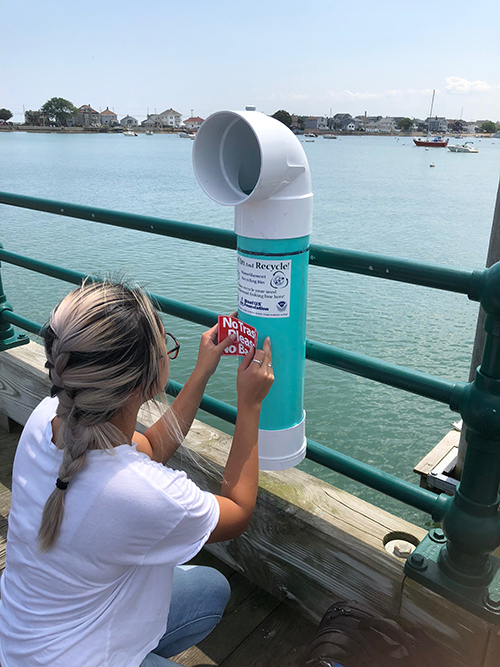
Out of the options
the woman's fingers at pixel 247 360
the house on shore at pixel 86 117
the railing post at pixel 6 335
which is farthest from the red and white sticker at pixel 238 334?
the house on shore at pixel 86 117

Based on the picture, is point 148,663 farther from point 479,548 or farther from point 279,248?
point 279,248

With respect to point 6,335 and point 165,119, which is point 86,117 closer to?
point 165,119

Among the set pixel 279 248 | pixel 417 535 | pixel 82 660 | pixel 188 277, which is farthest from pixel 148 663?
pixel 188 277

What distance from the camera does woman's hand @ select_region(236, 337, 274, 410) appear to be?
1.41 m

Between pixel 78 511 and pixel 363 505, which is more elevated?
pixel 78 511

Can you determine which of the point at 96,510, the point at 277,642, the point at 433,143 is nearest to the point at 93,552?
the point at 96,510

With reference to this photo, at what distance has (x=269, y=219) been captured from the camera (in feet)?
4.50

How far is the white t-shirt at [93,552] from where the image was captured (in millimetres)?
1096

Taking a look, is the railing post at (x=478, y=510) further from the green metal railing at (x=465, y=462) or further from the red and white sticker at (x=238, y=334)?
the red and white sticker at (x=238, y=334)

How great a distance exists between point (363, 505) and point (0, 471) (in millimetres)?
1873

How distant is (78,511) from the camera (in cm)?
110

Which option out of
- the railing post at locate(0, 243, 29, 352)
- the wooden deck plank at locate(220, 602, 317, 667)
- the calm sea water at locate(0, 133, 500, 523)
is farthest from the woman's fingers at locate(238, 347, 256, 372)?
the railing post at locate(0, 243, 29, 352)

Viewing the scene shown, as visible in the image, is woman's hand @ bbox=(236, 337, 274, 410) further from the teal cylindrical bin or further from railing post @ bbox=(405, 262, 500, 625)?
railing post @ bbox=(405, 262, 500, 625)

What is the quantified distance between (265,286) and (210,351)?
26cm
